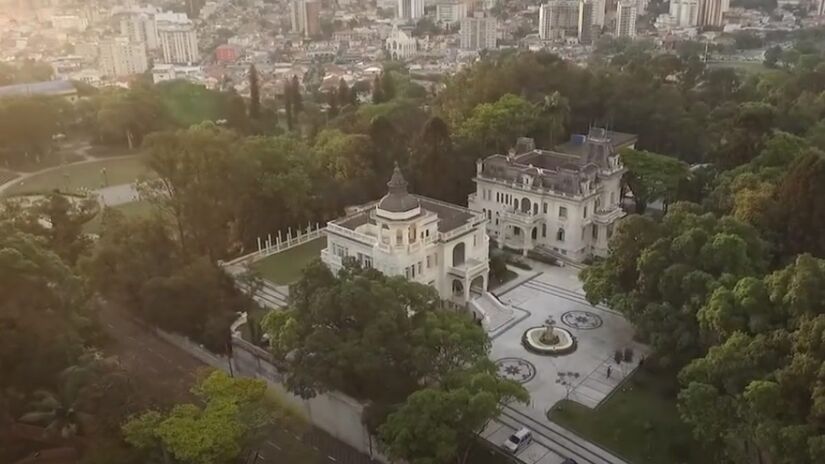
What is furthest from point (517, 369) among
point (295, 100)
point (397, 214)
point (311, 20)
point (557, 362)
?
point (311, 20)

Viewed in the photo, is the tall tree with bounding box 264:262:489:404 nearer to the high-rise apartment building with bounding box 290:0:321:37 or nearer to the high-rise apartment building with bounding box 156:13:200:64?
the high-rise apartment building with bounding box 156:13:200:64

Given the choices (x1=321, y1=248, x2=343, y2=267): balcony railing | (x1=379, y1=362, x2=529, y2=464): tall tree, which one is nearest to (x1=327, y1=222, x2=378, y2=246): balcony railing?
(x1=321, y1=248, x2=343, y2=267): balcony railing

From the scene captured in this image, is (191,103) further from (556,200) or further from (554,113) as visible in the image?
(556,200)

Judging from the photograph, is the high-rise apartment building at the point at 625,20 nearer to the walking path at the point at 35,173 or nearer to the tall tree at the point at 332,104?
the tall tree at the point at 332,104

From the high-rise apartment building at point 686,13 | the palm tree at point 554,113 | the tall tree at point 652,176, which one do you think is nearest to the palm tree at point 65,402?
the tall tree at point 652,176

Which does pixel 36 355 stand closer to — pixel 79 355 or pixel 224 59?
pixel 79 355

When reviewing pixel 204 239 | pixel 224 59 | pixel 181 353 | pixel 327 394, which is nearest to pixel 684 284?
pixel 327 394

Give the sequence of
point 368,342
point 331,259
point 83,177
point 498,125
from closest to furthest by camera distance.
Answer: point 368,342 → point 331,259 → point 498,125 → point 83,177
